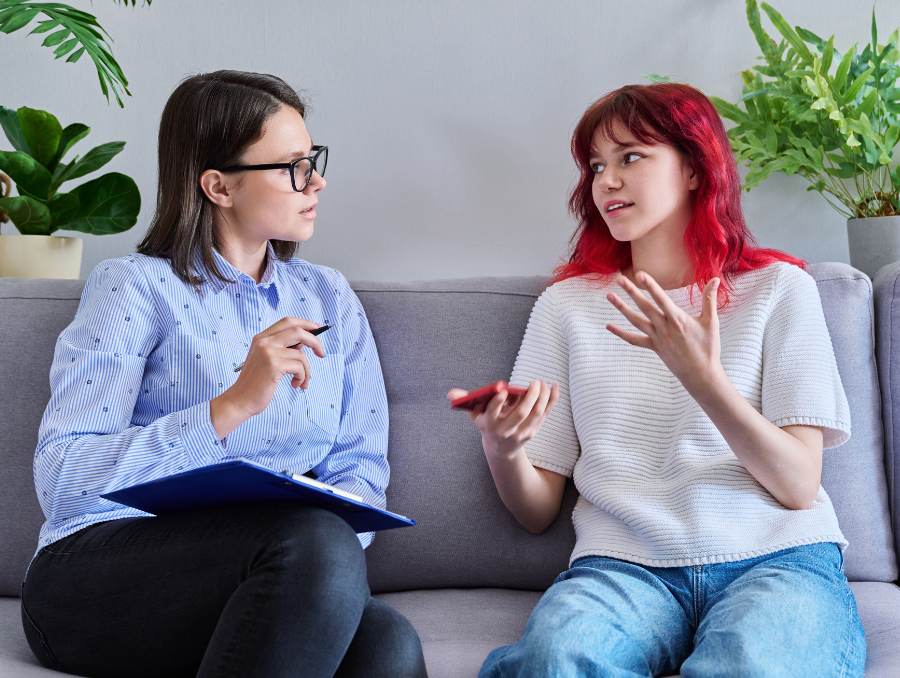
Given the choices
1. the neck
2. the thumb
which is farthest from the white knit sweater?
the neck

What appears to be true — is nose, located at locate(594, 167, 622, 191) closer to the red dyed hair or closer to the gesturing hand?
the red dyed hair

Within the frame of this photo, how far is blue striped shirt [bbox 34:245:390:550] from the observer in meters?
1.28

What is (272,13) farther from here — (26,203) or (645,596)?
(645,596)

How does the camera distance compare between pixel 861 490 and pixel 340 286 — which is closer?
pixel 861 490

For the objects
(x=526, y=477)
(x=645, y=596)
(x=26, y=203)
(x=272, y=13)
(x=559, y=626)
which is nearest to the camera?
(x=559, y=626)

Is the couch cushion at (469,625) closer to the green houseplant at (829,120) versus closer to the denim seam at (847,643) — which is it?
the denim seam at (847,643)

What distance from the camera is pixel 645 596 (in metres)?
1.25

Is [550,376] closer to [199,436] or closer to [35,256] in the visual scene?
[199,436]

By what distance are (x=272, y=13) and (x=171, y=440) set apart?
121cm

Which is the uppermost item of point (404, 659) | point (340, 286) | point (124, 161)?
point (124, 161)

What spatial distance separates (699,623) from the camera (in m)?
1.26

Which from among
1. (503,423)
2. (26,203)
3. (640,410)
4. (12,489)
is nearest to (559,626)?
(503,423)

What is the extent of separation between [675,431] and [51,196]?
125 centimetres

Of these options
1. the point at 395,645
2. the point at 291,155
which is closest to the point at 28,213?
the point at 291,155
